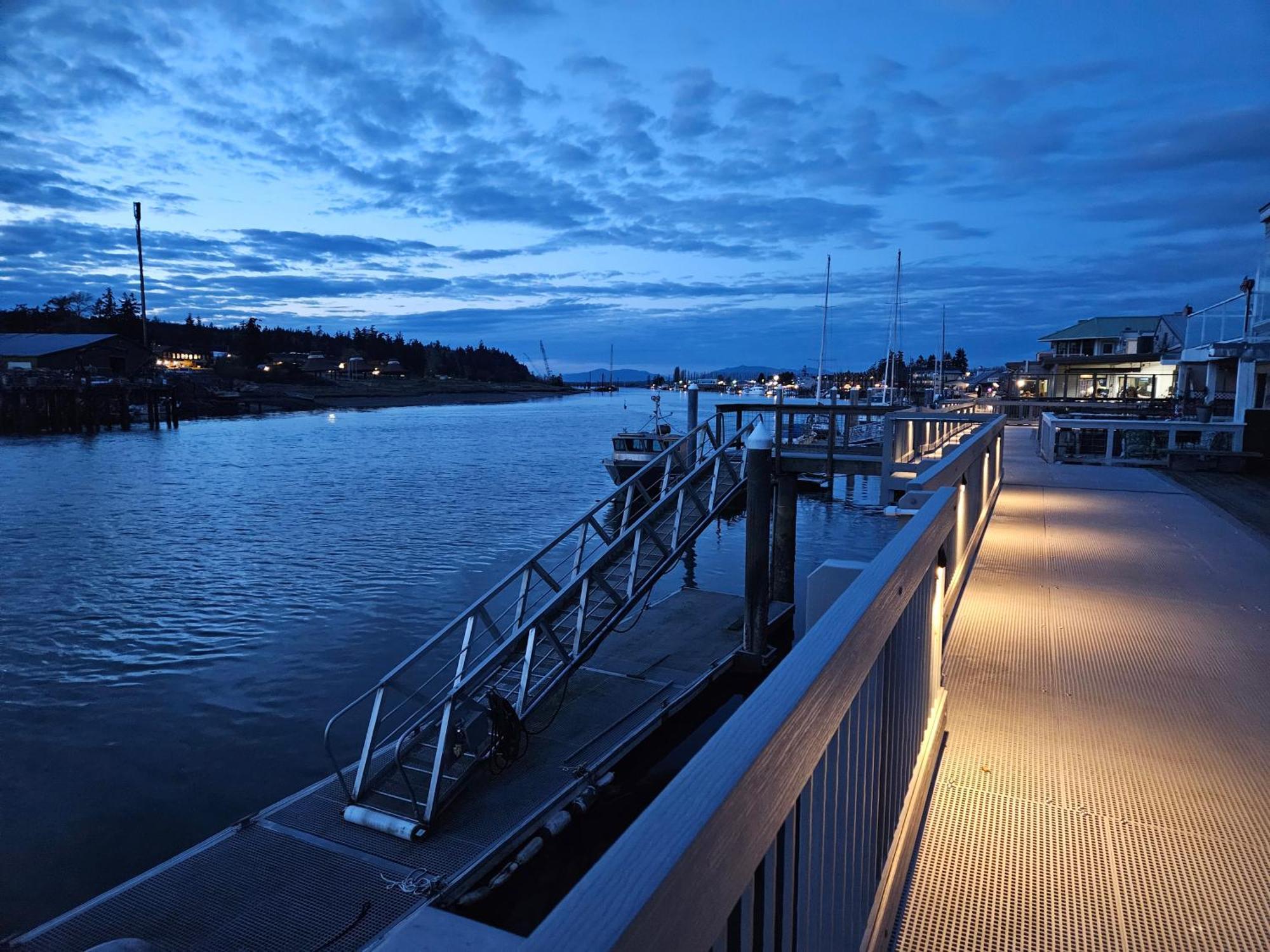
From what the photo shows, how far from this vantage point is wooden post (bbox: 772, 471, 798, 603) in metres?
19.3

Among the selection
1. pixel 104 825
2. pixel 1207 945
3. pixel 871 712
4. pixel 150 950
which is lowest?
pixel 104 825

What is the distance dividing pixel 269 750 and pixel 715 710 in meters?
7.19

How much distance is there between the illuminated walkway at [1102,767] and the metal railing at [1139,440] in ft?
38.4

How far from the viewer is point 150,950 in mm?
6133

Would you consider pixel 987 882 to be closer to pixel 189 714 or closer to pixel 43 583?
pixel 189 714

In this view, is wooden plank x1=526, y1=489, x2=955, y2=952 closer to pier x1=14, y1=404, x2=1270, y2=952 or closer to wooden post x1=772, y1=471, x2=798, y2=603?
pier x1=14, y1=404, x2=1270, y2=952

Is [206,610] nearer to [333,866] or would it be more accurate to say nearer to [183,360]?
[333,866]

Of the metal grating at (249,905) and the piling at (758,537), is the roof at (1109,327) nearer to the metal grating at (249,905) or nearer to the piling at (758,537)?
the piling at (758,537)

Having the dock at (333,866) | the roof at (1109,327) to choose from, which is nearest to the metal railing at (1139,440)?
the dock at (333,866)

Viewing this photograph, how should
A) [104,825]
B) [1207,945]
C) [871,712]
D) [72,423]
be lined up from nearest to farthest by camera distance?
1. [871,712]
2. [1207,945]
3. [104,825]
4. [72,423]

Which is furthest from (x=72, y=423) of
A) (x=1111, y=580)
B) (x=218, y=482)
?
(x=1111, y=580)

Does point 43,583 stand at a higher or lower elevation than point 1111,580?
lower

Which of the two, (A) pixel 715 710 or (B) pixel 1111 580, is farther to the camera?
(A) pixel 715 710

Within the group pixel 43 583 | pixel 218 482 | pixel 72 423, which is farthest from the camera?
pixel 72 423
